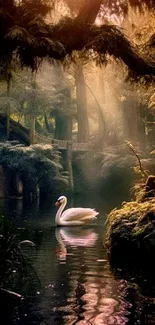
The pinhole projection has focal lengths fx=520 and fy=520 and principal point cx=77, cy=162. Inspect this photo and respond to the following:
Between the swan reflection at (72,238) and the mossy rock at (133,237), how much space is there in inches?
46.9

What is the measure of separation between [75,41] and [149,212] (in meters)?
3.85

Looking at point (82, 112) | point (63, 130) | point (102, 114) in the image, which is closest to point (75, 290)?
point (82, 112)

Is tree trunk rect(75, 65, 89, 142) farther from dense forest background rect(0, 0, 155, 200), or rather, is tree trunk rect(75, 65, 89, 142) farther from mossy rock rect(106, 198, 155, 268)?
mossy rock rect(106, 198, 155, 268)

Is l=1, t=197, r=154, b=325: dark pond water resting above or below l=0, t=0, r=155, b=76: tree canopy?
below

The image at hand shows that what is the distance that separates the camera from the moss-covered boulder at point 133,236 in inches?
376

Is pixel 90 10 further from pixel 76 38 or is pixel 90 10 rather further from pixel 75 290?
pixel 75 290

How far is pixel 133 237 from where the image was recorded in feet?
32.3

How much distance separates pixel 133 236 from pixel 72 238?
5.42 meters

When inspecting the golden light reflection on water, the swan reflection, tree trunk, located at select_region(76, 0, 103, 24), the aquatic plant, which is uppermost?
tree trunk, located at select_region(76, 0, 103, 24)

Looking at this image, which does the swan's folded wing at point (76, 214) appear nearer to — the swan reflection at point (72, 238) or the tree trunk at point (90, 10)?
the swan reflection at point (72, 238)

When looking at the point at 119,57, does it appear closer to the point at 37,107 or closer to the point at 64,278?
the point at 64,278

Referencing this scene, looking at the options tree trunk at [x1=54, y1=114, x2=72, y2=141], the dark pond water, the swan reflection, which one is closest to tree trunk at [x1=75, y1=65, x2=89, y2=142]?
tree trunk at [x1=54, y1=114, x2=72, y2=141]

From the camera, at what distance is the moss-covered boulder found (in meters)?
9.54

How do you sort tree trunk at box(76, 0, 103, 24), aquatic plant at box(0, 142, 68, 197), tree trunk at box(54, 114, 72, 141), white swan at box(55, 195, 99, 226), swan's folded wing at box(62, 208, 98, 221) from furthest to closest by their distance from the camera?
tree trunk at box(54, 114, 72, 141) → aquatic plant at box(0, 142, 68, 197) → swan's folded wing at box(62, 208, 98, 221) → white swan at box(55, 195, 99, 226) → tree trunk at box(76, 0, 103, 24)
